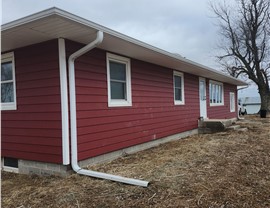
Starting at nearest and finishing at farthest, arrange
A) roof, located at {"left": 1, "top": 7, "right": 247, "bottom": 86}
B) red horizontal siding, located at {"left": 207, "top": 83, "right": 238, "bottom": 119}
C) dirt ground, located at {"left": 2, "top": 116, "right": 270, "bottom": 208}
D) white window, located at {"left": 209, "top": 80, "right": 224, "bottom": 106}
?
dirt ground, located at {"left": 2, "top": 116, "right": 270, "bottom": 208}
roof, located at {"left": 1, "top": 7, "right": 247, "bottom": 86}
red horizontal siding, located at {"left": 207, "top": 83, "right": 238, "bottom": 119}
white window, located at {"left": 209, "top": 80, "right": 224, "bottom": 106}

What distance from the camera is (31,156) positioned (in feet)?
18.5

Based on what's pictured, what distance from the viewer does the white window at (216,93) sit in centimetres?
1404

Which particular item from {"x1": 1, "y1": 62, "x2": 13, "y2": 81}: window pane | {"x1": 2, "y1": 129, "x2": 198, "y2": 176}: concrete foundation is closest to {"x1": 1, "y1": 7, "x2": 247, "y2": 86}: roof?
{"x1": 1, "y1": 62, "x2": 13, "y2": 81}: window pane

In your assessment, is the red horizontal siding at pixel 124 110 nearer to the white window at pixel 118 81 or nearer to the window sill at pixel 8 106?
the white window at pixel 118 81

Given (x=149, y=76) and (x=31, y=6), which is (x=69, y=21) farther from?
(x=149, y=76)

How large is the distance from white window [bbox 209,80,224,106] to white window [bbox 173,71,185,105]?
3867 mm

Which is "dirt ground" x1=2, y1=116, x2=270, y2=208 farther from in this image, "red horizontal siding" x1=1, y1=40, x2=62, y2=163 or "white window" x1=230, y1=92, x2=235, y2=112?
"white window" x1=230, y1=92, x2=235, y2=112

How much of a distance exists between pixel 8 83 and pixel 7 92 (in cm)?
21

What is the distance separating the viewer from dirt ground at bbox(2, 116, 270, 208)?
3879mm

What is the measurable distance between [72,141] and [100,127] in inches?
36.5

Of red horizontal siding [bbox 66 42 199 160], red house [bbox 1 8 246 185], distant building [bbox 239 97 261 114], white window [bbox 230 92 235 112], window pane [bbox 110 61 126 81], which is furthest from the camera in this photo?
distant building [bbox 239 97 261 114]

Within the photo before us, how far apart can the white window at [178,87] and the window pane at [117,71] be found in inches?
131

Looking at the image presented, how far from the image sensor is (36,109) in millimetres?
5559

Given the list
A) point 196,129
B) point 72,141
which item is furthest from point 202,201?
point 196,129
